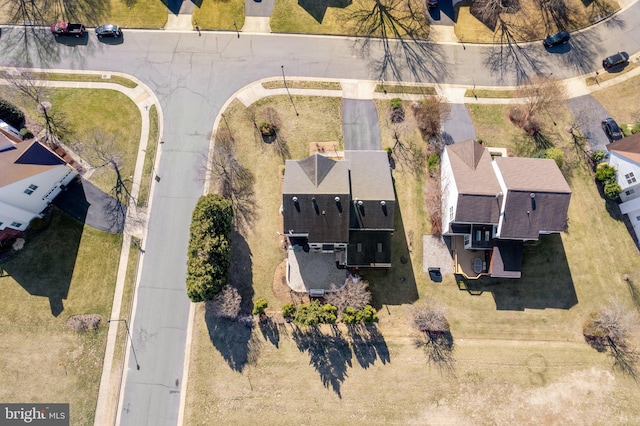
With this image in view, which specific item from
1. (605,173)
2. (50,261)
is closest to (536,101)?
(605,173)

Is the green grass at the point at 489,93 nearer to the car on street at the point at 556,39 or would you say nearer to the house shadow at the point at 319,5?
the car on street at the point at 556,39

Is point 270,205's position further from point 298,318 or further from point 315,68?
point 315,68

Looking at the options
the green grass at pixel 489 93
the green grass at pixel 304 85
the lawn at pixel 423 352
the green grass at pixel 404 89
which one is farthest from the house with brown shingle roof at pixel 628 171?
the green grass at pixel 304 85

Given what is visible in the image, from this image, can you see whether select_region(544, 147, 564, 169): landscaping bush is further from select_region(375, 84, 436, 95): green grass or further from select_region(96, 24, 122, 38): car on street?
select_region(96, 24, 122, 38): car on street

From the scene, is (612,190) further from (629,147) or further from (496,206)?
(496,206)

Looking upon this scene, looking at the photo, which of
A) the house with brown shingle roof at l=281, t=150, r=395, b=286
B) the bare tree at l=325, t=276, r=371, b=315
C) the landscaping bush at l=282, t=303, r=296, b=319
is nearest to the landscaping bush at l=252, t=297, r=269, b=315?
the landscaping bush at l=282, t=303, r=296, b=319
